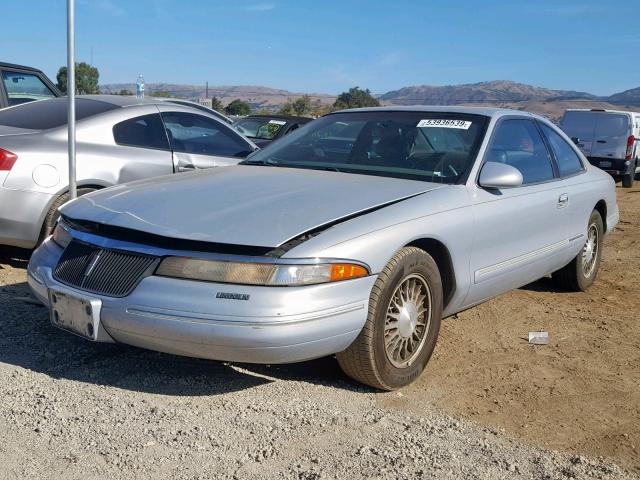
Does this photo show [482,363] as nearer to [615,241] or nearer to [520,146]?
[520,146]

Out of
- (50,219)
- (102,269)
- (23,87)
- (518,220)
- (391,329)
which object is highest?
(23,87)

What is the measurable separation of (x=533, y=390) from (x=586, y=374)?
500mm

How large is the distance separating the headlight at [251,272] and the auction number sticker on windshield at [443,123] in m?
1.75

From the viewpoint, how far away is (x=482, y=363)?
4.47 metres

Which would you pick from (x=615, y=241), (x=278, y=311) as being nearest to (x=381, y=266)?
(x=278, y=311)

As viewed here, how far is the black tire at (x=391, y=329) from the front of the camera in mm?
3637

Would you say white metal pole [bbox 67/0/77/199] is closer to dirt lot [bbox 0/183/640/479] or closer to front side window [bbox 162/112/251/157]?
dirt lot [bbox 0/183/640/479]

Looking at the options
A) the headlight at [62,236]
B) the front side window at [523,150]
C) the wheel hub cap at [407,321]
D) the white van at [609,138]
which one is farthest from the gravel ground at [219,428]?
the white van at [609,138]

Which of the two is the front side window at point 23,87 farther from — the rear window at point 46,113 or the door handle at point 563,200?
the door handle at point 563,200

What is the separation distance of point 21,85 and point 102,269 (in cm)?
565

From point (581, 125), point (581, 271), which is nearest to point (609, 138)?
point (581, 125)

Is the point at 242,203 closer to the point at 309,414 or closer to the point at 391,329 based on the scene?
the point at 391,329

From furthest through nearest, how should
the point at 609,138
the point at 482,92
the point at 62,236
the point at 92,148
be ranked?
the point at 482,92 < the point at 609,138 < the point at 92,148 < the point at 62,236

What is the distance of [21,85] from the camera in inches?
332
